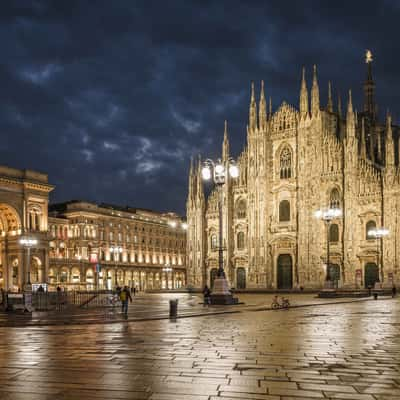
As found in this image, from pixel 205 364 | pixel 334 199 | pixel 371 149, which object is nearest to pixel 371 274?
pixel 334 199

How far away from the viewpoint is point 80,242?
91875 mm

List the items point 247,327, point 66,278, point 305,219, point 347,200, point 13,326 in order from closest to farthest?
1. point 247,327
2. point 13,326
3. point 347,200
4. point 305,219
5. point 66,278

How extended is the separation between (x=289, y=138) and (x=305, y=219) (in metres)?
10.3

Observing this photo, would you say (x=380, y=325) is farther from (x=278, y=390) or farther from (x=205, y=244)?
(x=205, y=244)

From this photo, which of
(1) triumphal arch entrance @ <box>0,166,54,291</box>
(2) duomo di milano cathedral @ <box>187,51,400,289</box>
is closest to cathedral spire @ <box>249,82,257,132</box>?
(2) duomo di milano cathedral @ <box>187,51,400,289</box>

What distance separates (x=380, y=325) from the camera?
59.7ft

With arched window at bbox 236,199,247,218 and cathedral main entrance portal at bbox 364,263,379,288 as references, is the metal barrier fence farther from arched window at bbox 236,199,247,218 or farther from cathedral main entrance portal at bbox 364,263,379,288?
arched window at bbox 236,199,247,218

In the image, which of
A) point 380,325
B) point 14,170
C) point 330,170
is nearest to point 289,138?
point 330,170

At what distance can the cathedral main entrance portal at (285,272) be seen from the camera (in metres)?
66.4

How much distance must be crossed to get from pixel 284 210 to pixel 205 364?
58560 millimetres

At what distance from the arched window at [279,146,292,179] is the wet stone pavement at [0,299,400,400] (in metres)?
51.6

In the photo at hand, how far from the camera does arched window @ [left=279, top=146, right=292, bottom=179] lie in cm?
6756

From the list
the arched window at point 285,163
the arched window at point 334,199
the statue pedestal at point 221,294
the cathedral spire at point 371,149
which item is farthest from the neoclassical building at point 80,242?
the statue pedestal at point 221,294

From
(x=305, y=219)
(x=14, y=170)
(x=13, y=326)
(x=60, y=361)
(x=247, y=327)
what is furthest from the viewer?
(x=14, y=170)
